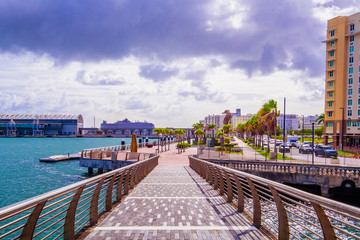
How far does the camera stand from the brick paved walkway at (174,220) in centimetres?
541

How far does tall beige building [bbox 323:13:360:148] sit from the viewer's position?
172 feet

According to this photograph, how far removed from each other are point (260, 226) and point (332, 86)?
59.1 m

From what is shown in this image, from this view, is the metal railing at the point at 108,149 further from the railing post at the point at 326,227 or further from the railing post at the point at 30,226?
the railing post at the point at 326,227

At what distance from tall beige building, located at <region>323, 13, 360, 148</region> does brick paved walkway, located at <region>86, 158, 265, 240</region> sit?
51.0 m

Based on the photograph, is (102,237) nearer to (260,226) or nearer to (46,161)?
(260,226)

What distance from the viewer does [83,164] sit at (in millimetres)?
29594

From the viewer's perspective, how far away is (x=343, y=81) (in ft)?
178

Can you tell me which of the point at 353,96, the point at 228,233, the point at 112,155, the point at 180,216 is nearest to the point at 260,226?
the point at 228,233

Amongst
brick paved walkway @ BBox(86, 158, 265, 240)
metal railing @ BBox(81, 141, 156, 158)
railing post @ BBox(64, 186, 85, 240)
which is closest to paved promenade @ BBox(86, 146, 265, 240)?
brick paved walkway @ BBox(86, 158, 265, 240)

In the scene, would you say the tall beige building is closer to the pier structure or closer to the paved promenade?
the paved promenade

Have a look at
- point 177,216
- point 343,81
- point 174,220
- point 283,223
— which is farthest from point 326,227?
point 343,81

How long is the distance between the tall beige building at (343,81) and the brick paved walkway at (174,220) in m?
51.0

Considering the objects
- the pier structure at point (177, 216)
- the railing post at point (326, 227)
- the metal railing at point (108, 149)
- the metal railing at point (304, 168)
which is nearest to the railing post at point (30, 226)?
the pier structure at point (177, 216)

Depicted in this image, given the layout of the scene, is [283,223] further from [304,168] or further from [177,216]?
[304,168]
